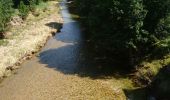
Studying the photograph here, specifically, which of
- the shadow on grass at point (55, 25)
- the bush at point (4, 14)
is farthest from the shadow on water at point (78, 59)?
the bush at point (4, 14)

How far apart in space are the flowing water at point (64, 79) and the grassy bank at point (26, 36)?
1.29m

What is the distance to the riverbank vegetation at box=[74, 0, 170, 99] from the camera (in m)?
35.1

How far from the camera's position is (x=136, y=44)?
3641 centimetres

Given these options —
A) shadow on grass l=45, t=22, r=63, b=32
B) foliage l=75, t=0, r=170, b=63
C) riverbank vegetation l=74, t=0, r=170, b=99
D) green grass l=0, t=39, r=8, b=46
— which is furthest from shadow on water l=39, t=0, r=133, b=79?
green grass l=0, t=39, r=8, b=46

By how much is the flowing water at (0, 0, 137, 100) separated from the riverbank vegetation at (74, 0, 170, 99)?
2.84m

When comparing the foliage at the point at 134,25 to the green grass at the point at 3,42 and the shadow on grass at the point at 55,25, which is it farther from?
the shadow on grass at the point at 55,25

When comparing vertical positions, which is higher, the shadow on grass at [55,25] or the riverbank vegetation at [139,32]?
the riverbank vegetation at [139,32]

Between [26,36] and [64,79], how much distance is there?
16.3 metres

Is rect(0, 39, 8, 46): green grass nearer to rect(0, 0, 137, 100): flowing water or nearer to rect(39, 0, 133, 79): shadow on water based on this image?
rect(0, 0, 137, 100): flowing water

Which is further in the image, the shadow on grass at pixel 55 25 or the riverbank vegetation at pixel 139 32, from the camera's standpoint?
the shadow on grass at pixel 55 25

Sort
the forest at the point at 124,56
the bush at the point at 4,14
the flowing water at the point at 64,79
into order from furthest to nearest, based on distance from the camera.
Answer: the bush at the point at 4,14, the forest at the point at 124,56, the flowing water at the point at 64,79

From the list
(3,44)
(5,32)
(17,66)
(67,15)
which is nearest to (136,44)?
(17,66)

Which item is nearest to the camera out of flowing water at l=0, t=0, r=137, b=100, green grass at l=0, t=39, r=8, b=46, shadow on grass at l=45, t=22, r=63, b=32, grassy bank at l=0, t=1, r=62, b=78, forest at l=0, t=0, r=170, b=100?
flowing water at l=0, t=0, r=137, b=100

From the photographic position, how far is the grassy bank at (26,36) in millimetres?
40975
